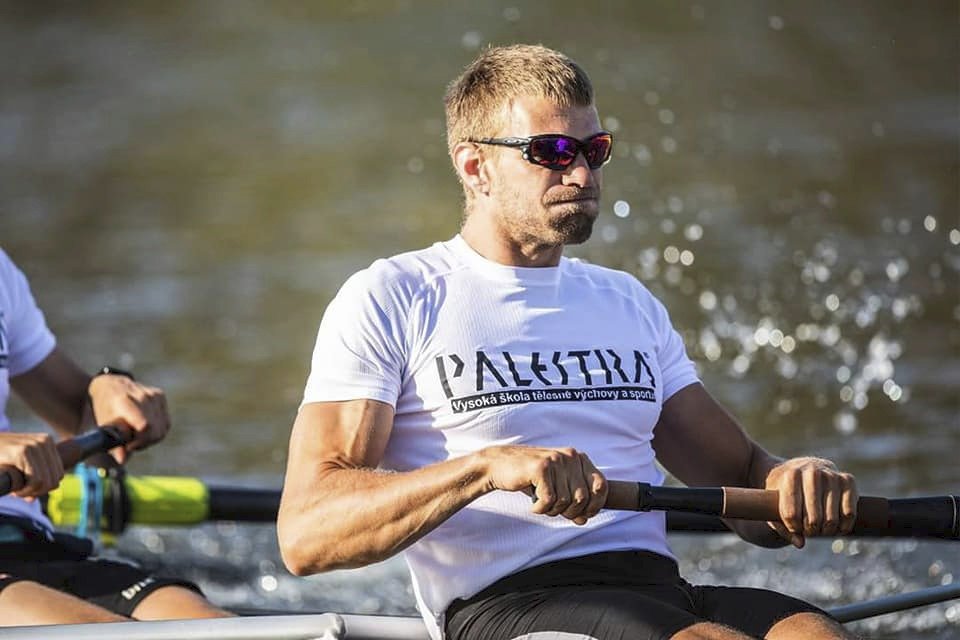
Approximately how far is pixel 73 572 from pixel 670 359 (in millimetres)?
1293

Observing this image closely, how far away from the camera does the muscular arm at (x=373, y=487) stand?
7.38 feet

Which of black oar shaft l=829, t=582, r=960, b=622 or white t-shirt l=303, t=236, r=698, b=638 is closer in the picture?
white t-shirt l=303, t=236, r=698, b=638

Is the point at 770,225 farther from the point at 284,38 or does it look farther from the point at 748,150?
the point at 284,38

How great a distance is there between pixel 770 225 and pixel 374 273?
7.21 metres

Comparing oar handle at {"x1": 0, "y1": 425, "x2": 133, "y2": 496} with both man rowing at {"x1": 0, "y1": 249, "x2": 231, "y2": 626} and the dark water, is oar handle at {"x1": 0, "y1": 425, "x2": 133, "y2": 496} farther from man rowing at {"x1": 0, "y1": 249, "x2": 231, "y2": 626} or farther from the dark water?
the dark water

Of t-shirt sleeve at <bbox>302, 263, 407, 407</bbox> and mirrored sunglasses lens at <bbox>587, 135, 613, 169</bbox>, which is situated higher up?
mirrored sunglasses lens at <bbox>587, 135, 613, 169</bbox>

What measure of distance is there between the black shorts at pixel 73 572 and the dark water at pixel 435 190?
2803 mm

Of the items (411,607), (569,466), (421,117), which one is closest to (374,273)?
(569,466)

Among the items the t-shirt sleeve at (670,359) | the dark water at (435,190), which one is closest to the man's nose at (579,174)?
the t-shirt sleeve at (670,359)

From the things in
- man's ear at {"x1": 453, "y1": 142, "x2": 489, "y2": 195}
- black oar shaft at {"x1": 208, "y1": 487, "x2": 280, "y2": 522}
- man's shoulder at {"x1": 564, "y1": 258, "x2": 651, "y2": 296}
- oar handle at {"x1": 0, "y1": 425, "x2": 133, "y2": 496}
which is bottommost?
black oar shaft at {"x1": 208, "y1": 487, "x2": 280, "y2": 522}

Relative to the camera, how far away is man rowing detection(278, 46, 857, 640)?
2.36 metres

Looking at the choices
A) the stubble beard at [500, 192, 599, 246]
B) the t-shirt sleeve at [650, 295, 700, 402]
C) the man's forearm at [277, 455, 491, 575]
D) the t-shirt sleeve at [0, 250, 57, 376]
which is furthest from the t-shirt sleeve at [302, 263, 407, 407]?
the t-shirt sleeve at [0, 250, 57, 376]

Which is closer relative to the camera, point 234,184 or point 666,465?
point 666,465

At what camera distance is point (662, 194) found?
31.9 feet
